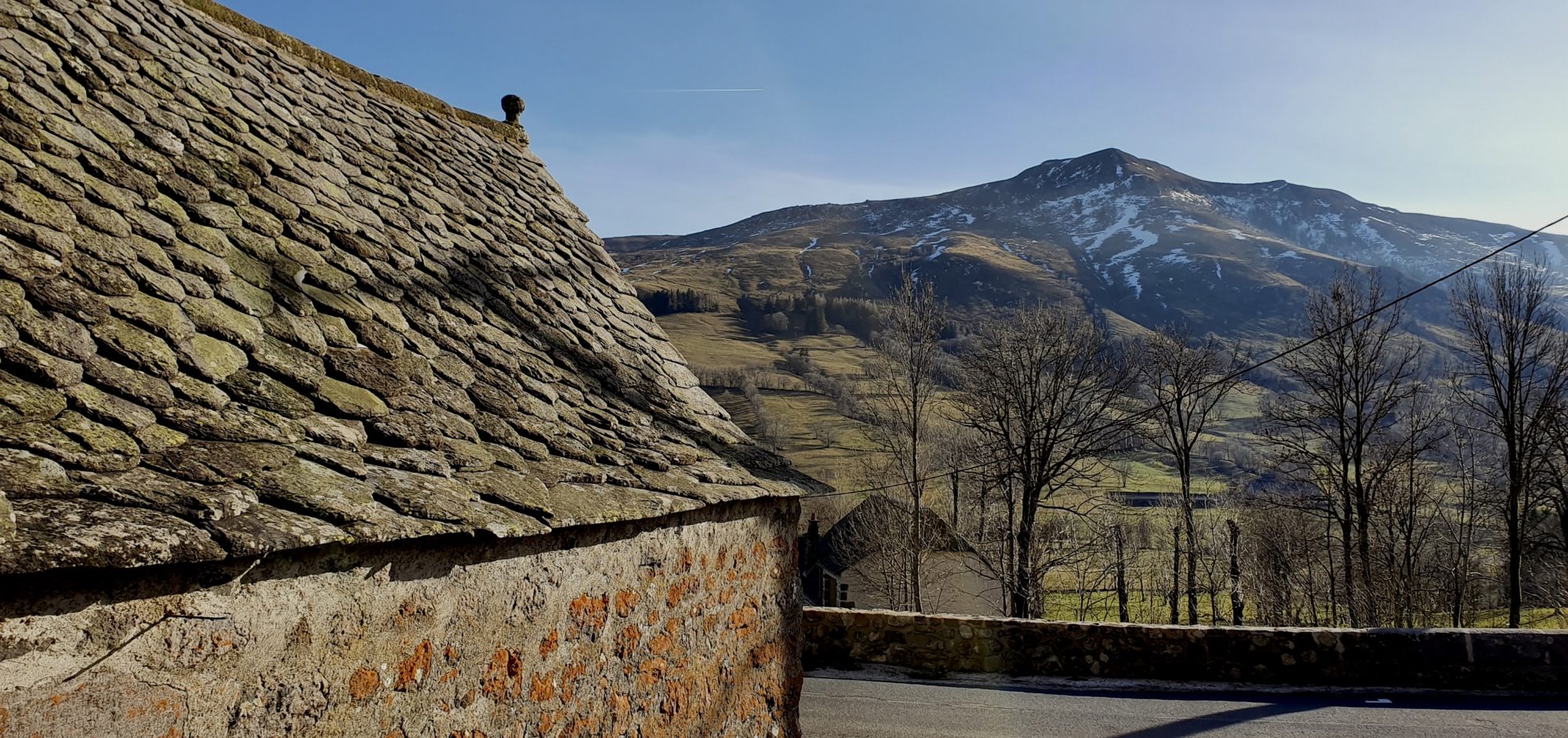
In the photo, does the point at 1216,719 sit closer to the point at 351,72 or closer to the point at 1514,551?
the point at 351,72

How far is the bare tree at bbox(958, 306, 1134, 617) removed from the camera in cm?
2316

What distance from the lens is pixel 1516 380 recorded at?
23156 mm

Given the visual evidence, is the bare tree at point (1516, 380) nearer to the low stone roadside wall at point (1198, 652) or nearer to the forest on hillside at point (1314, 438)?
the forest on hillside at point (1314, 438)

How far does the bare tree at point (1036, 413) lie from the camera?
23156mm

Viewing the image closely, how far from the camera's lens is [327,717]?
2676 millimetres

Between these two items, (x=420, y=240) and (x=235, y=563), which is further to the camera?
(x=420, y=240)

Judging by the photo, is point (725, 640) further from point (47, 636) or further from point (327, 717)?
point (47, 636)

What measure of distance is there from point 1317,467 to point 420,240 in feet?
88.8

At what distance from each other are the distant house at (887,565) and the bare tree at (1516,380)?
14819 millimetres

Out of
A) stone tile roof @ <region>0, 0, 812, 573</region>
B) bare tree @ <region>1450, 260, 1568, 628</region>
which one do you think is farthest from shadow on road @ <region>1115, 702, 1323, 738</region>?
bare tree @ <region>1450, 260, 1568, 628</region>

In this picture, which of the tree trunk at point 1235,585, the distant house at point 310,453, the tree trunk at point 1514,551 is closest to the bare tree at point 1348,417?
the tree trunk at point 1235,585

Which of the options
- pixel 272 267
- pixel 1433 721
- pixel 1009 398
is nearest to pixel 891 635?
pixel 1433 721

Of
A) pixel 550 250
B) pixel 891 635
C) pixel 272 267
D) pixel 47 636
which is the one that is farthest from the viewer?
pixel 891 635

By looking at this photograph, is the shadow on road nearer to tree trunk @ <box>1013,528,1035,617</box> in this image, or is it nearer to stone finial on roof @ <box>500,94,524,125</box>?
stone finial on roof @ <box>500,94,524,125</box>
